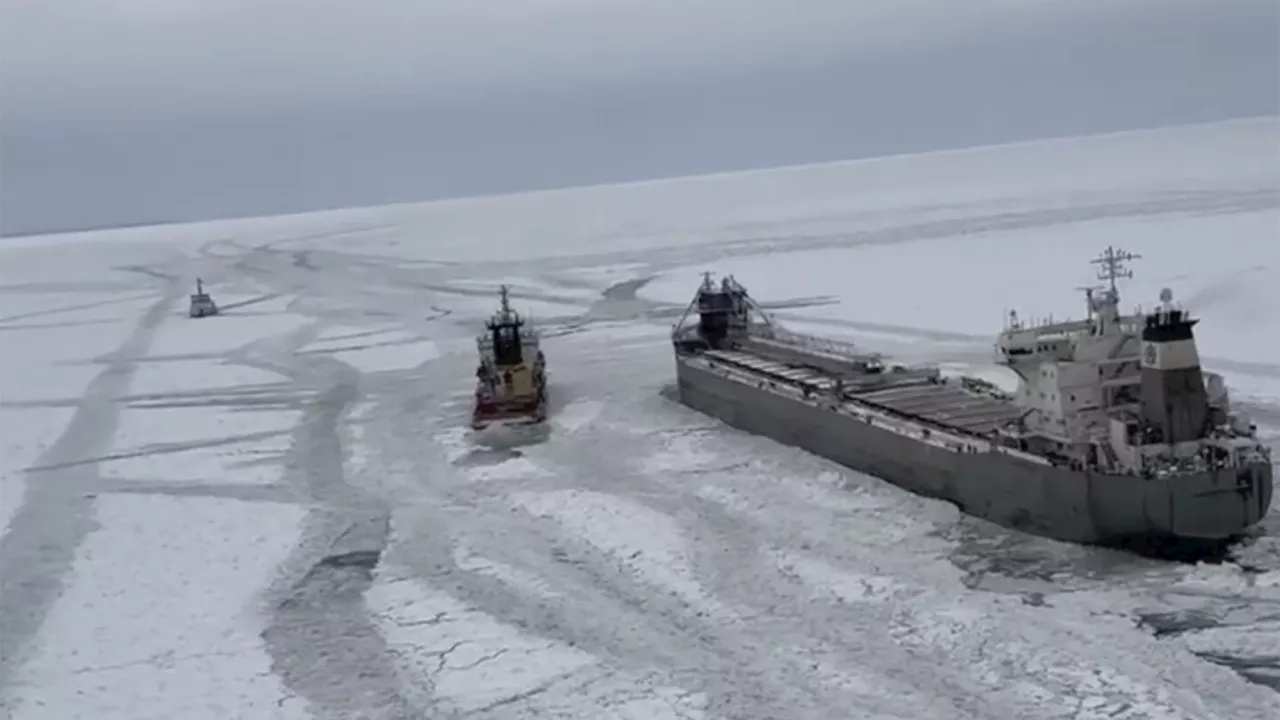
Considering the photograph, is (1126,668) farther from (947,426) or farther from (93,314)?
(93,314)

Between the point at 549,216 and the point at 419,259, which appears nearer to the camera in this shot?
the point at 419,259

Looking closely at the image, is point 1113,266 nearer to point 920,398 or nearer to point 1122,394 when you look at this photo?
point 1122,394

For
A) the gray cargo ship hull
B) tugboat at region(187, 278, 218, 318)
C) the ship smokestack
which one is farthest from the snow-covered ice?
tugboat at region(187, 278, 218, 318)

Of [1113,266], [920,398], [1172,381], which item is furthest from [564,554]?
[1113,266]

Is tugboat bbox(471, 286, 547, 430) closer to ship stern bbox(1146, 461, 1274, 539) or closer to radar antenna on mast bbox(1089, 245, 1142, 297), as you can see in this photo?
radar antenna on mast bbox(1089, 245, 1142, 297)

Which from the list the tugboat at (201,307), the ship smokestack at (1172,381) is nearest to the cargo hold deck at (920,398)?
the ship smokestack at (1172,381)

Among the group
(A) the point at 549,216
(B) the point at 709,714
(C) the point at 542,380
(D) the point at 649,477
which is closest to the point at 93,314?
(C) the point at 542,380

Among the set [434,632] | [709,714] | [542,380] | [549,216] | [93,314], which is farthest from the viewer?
[549,216]
